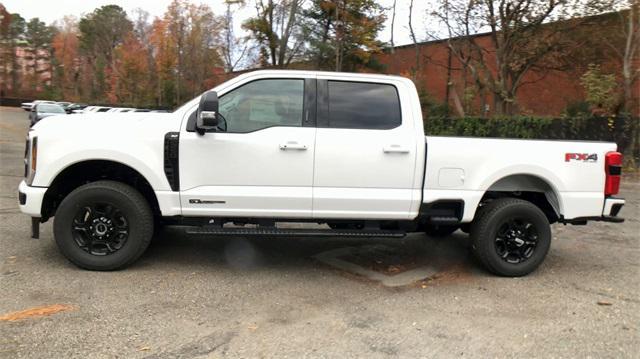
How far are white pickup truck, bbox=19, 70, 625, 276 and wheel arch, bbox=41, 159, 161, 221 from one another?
16mm

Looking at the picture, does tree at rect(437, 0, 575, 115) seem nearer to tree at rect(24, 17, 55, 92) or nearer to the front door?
the front door

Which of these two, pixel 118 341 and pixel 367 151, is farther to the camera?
pixel 367 151

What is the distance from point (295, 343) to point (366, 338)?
1.80ft

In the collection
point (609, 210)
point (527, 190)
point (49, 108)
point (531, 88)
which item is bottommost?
point (609, 210)

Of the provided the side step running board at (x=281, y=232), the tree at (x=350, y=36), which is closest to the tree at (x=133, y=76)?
the tree at (x=350, y=36)

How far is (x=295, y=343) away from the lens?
12.5 ft

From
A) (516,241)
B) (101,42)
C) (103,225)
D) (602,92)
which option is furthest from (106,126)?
(101,42)

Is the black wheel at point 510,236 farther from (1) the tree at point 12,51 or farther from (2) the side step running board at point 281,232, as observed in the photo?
(1) the tree at point 12,51

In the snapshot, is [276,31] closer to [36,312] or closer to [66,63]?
[36,312]

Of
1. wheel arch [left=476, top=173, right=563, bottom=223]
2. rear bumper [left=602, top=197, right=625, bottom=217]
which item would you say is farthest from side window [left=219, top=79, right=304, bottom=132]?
rear bumper [left=602, top=197, right=625, bottom=217]

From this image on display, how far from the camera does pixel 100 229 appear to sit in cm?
507

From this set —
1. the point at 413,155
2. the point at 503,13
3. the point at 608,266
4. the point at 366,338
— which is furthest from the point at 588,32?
the point at 366,338

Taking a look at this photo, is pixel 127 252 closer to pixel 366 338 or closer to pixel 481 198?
pixel 366 338

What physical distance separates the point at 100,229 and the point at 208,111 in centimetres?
164
